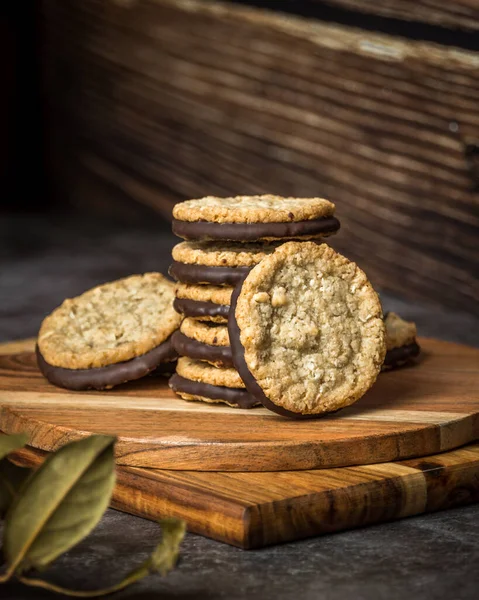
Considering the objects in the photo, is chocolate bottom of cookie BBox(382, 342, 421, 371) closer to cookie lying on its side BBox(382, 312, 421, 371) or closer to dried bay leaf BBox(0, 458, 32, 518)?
cookie lying on its side BBox(382, 312, 421, 371)

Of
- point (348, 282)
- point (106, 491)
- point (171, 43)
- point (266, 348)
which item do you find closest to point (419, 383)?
point (348, 282)

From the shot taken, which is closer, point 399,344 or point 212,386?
point 212,386

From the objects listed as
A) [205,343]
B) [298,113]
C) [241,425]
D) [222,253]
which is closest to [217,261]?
[222,253]

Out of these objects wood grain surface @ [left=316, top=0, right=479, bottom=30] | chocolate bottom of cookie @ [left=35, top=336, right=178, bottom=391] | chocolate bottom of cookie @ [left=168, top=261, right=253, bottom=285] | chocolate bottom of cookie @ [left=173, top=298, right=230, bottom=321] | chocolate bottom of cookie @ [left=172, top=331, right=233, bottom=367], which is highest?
wood grain surface @ [left=316, top=0, right=479, bottom=30]

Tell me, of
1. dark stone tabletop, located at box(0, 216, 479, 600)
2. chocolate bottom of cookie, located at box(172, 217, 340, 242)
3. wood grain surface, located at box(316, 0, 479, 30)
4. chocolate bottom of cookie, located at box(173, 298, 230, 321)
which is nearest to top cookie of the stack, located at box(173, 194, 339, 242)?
chocolate bottom of cookie, located at box(172, 217, 340, 242)

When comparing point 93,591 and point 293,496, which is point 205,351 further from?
point 93,591

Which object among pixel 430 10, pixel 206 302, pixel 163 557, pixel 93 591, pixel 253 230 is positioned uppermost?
pixel 430 10

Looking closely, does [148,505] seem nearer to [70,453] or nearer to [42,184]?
[70,453]
